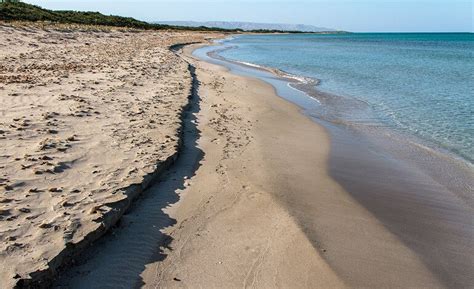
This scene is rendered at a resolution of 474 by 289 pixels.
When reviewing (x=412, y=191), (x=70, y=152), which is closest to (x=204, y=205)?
(x=70, y=152)

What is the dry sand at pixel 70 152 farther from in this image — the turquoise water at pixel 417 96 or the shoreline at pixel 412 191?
the turquoise water at pixel 417 96

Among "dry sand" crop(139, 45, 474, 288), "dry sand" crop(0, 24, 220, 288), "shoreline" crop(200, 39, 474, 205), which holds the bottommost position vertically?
"shoreline" crop(200, 39, 474, 205)

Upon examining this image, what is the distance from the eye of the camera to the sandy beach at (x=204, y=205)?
15.0ft

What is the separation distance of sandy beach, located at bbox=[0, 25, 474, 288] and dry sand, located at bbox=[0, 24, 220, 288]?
26mm

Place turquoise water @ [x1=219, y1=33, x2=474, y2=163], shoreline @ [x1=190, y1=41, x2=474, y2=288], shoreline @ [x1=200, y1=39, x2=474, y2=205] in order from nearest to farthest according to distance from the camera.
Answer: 1. shoreline @ [x1=190, y1=41, x2=474, y2=288]
2. shoreline @ [x1=200, y1=39, x2=474, y2=205]
3. turquoise water @ [x1=219, y1=33, x2=474, y2=163]

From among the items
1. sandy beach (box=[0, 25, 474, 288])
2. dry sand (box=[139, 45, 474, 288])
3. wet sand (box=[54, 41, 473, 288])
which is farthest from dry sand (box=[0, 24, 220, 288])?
dry sand (box=[139, 45, 474, 288])

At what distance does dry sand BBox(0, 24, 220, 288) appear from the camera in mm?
4566

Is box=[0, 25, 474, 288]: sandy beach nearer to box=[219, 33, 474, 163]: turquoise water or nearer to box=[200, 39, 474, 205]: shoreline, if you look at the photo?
box=[200, 39, 474, 205]: shoreline

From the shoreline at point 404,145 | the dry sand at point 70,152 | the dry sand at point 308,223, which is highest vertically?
the dry sand at point 70,152

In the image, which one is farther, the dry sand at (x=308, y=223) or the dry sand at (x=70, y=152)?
the dry sand at (x=308, y=223)

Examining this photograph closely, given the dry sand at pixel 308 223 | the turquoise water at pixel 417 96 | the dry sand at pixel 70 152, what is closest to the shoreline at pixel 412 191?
the dry sand at pixel 308 223

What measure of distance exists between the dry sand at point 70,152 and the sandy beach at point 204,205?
0.03 m

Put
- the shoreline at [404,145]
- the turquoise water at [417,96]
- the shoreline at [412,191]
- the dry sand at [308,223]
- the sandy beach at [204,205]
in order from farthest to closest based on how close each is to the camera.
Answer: the turquoise water at [417,96]
the shoreline at [404,145]
the shoreline at [412,191]
the dry sand at [308,223]
the sandy beach at [204,205]

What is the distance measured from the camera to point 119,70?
1689 centimetres
